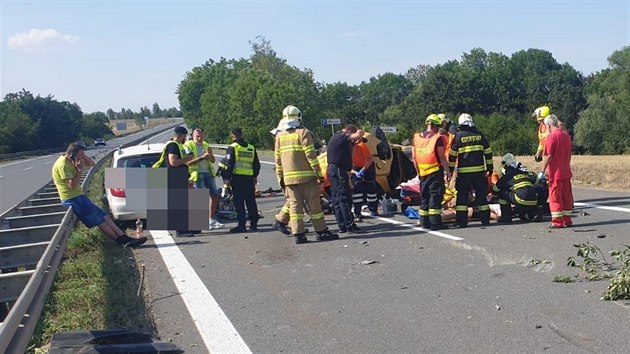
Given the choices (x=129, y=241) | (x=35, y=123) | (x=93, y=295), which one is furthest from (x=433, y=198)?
(x=35, y=123)

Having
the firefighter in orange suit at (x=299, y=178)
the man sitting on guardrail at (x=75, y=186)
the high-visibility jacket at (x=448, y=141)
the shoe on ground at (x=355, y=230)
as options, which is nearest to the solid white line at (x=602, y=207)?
the high-visibility jacket at (x=448, y=141)

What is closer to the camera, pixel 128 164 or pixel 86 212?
pixel 86 212

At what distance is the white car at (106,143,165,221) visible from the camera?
11.5m

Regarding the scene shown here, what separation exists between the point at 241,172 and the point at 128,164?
7.09ft

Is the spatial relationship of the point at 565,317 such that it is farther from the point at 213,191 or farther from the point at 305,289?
the point at 213,191

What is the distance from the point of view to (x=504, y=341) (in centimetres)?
504

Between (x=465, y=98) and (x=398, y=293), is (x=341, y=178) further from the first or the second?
(x=465, y=98)

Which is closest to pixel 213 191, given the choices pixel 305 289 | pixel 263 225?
pixel 263 225

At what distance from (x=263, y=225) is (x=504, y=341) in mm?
7368

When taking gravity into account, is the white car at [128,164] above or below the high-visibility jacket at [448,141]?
below

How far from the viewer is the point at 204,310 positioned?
6434 mm

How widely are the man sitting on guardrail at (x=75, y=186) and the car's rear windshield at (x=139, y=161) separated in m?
1.97

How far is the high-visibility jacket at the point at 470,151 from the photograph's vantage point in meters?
10.4

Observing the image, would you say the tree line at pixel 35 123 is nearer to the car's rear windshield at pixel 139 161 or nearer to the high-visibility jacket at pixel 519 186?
the car's rear windshield at pixel 139 161
